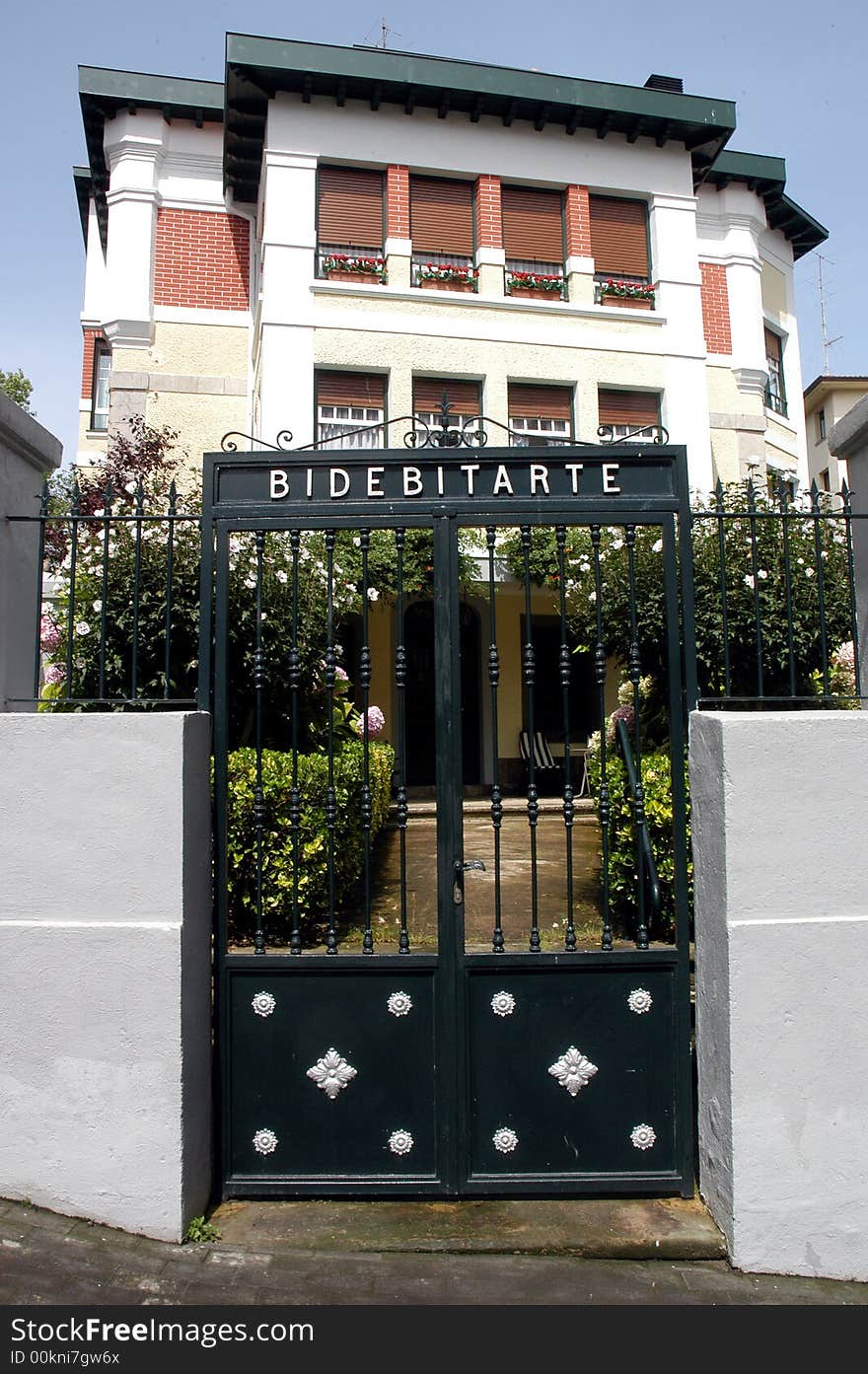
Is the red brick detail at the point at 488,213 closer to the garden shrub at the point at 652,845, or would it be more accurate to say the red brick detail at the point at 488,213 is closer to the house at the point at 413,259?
the house at the point at 413,259

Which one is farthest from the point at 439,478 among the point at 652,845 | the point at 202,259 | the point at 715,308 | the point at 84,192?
the point at 84,192

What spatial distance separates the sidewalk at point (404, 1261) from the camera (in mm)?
3207

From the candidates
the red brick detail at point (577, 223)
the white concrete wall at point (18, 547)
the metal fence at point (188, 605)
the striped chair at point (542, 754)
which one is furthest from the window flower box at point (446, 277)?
the white concrete wall at point (18, 547)

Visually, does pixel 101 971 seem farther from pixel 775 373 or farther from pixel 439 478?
pixel 775 373

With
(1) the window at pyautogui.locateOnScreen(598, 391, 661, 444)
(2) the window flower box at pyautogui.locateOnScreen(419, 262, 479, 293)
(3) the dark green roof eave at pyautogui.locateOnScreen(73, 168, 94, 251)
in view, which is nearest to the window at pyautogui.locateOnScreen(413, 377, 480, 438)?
(2) the window flower box at pyautogui.locateOnScreen(419, 262, 479, 293)

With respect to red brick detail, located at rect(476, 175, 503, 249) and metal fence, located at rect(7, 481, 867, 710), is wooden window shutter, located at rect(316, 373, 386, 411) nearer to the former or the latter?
red brick detail, located at rect(476, 175, 503, 249)

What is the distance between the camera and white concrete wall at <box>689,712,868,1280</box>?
11.4 ft

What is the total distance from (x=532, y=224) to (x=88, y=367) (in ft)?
26.5

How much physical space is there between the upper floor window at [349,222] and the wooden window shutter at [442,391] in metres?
1.67

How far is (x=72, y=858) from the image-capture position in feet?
12.1

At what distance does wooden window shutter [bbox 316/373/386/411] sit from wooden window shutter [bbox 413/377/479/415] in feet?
1.75
